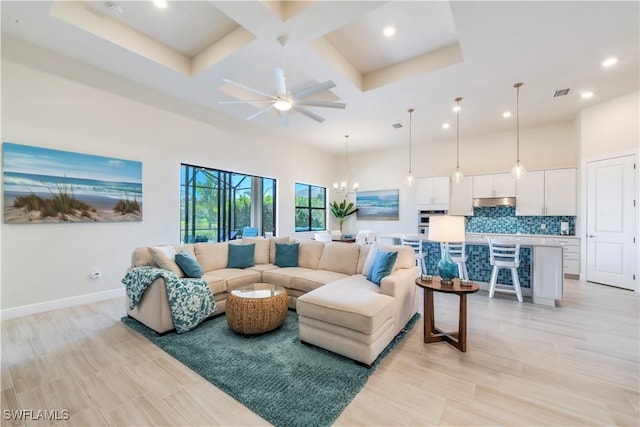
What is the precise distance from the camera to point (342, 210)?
8.59 m

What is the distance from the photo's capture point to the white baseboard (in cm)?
320

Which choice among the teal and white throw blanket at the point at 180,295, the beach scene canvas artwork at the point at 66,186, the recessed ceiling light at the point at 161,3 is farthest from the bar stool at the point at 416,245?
the recessed ceiling light at the point at 161,3

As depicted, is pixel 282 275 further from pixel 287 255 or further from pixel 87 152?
pixel 87 152

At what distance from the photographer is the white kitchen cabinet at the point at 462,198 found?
6.54 metres

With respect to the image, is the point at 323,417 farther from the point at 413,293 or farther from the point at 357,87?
the point at 357,87

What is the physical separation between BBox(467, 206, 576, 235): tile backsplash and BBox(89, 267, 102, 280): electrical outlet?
766 centimetres

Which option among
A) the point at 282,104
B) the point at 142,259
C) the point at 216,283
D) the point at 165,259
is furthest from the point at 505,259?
the point at 142,259

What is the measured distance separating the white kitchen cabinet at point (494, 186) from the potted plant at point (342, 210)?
3.55 meters

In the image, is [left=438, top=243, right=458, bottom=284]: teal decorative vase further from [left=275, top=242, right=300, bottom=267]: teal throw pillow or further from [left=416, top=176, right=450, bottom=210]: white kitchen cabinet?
[left=416, top=176, right=450, bottom=210]: white kitchen cabinet

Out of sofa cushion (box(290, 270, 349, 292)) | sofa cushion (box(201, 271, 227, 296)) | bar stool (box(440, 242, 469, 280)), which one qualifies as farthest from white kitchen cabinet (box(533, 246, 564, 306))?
sofa cushion (box(201, 271, 227, 296))

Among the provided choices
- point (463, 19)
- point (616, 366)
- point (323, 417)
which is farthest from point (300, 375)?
point (463, 19)

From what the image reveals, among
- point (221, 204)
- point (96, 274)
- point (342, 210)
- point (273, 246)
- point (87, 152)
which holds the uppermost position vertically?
point (87, 152)

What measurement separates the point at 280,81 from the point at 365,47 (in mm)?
1498

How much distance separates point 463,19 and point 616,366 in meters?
3.54
